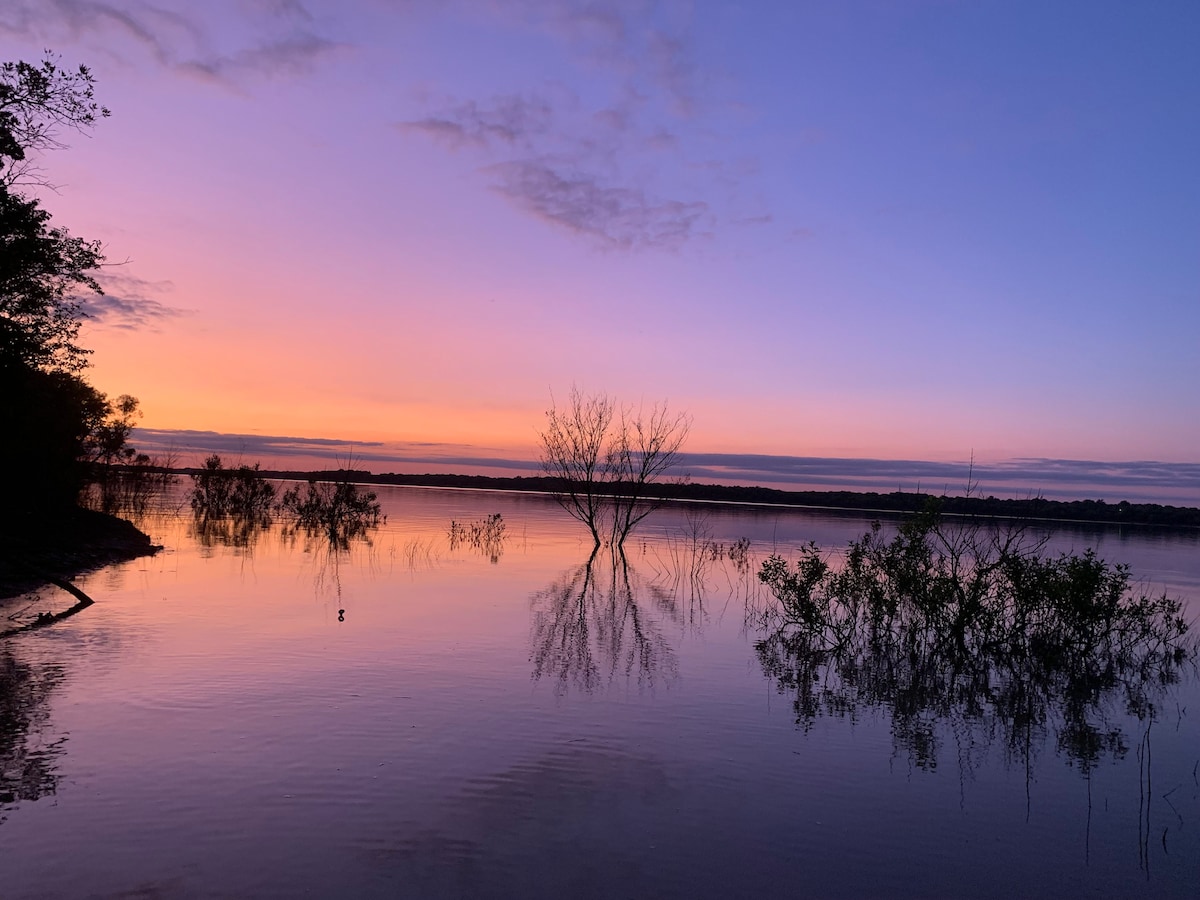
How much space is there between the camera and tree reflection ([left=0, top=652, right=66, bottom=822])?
6.90 metres

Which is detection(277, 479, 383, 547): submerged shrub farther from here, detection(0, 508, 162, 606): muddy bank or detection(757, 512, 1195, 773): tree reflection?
detection(757, 512, 1195, 773): tree reflection

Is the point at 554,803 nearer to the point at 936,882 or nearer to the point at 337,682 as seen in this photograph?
the point at 936,882

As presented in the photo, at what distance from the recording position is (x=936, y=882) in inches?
248

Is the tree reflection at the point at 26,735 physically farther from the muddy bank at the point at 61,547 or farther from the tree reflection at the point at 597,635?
the tree reflection at the point at 597,635

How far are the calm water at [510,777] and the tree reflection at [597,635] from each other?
0.36 feet

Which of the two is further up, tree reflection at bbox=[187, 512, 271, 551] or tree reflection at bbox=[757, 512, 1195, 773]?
tree reflection at bbox=[757, 512, 1195, 773]

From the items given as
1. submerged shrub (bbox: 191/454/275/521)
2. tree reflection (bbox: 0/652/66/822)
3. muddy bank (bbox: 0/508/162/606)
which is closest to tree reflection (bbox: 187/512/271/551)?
submerged shrub (bbox: 191/454/275/521)

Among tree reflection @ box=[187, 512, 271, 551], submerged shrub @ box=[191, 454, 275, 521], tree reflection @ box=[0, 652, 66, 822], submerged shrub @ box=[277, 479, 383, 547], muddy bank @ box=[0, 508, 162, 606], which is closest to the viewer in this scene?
tree reflection @ box=[0, 652, 66, 822]

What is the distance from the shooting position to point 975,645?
52.7 ft

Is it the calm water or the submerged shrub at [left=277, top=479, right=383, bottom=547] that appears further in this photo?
the submerged shrub at [left=277, top=479, right=383, bottom=547]

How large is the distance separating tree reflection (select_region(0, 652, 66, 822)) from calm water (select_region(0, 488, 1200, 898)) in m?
0.04

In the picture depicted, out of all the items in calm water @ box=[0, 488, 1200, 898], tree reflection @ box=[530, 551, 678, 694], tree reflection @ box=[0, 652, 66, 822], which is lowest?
tree reflection @ box=[530, 551, 678, 694]

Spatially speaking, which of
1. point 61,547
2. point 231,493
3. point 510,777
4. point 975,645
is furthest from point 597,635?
point 231,493

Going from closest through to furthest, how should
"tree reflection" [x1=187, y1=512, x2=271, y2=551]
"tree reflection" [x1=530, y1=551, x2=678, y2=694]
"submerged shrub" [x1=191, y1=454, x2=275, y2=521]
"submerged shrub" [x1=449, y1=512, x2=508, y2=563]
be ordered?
"tree reflection" [x1=530, y1=551, x2=678, y2=694]
"tree reflection" [x1=187, y1=512, x2=271, y2=551]
"submerged shrub" [x1=449, y1=512, x2=508, y2=563]
"submerged shrub" [x1=191, y1=454, x2=275, y2=521]
